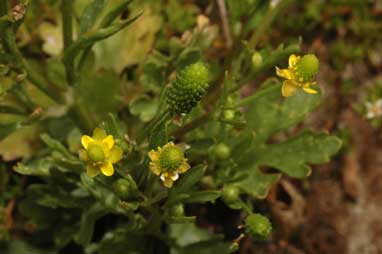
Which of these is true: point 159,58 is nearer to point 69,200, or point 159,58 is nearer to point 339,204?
point 69,200

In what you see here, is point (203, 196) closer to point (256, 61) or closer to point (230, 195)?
point (230, 195)

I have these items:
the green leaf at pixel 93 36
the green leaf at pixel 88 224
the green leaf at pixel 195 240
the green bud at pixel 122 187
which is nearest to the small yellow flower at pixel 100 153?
the green bud at pixel 122 187

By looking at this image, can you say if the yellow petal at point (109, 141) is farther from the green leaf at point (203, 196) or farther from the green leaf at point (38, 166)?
A: the green leaf at point (38, 166)

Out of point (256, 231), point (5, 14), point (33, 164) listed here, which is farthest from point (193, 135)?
point (5, 14)

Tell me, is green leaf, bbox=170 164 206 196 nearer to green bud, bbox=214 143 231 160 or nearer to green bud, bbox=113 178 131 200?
green bud, bbox=113 178 131 200

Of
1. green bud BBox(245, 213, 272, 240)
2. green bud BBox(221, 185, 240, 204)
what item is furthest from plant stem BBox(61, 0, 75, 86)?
green bud BBox(245, 213, 272, 240)

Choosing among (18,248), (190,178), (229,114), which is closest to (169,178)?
(190,178)
